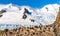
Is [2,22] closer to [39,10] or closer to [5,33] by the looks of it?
[5,33]

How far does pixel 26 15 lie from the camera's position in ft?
37.4

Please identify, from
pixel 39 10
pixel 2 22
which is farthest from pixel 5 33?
pixel 39 10

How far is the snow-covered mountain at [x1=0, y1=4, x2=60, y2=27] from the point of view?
11.4 metres

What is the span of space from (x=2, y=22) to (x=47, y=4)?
1.52m

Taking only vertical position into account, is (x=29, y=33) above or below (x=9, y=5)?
below

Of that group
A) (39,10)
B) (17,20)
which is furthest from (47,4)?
(17,20)

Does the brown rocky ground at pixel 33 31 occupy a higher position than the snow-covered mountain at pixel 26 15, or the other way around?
the snow-covered mountain at pixel 26 15

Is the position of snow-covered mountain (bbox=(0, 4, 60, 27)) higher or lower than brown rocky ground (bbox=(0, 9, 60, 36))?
higher

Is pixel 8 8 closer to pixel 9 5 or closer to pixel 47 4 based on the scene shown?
pixel 9 5

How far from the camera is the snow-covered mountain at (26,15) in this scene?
11.4 metres

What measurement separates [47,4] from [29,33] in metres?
1.07

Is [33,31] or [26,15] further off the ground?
[26,15]

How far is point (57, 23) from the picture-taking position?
11.2 metres

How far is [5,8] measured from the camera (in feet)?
37.4
